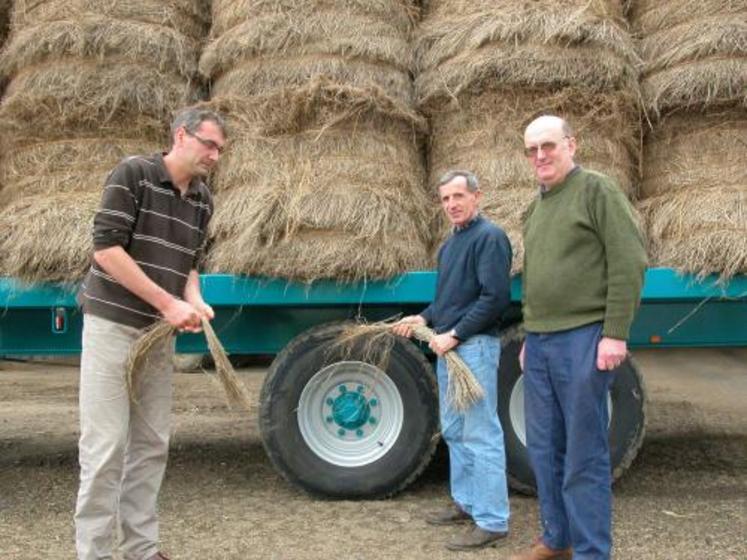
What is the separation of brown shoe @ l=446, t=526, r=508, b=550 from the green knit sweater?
1.08 metres

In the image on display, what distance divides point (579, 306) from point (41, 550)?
9.00 ft

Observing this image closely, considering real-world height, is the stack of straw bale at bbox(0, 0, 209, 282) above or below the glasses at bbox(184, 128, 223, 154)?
above

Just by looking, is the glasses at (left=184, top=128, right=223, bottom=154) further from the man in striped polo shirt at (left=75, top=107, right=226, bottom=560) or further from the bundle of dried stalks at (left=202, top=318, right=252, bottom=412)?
the bundle of dried stalks at (left=202, top=318, right=252, bottom=412)

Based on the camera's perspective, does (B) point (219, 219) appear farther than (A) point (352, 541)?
Yes

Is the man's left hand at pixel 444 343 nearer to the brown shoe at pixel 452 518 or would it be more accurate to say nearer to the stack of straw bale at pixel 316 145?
the stack of straw bale at pixel 316 145

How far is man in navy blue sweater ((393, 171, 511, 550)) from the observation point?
3.94 meters

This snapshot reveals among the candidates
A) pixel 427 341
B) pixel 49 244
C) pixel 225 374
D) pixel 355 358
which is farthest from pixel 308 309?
pixel 49 244

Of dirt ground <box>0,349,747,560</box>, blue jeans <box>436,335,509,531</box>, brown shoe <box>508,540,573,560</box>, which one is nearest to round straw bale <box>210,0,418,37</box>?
blue jeans <box>436,335,509,531</box>

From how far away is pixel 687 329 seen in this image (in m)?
4.95

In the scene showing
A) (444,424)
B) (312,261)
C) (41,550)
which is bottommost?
(41,550)

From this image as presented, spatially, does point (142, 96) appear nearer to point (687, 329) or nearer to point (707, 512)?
point (687, 329)

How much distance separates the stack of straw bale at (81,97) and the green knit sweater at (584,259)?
257cm

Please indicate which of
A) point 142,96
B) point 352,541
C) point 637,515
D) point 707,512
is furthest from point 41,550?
point 707,512

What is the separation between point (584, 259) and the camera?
337 centimetres
